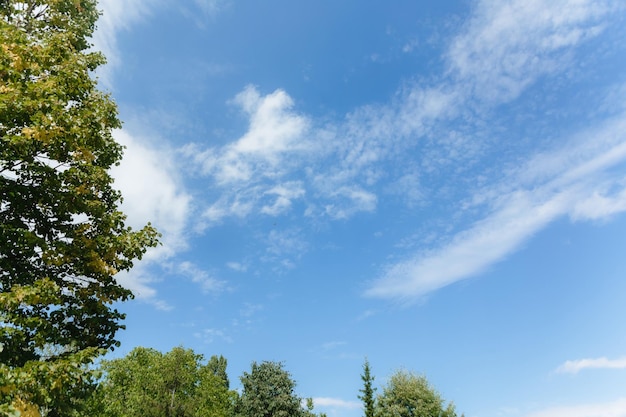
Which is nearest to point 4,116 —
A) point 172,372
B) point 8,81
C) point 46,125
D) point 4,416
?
point 46,125

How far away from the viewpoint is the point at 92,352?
864cm

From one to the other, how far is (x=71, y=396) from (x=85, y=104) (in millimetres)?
7391

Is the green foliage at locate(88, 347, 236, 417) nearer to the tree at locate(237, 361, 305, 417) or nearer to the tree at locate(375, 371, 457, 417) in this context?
the tree at locate(237, 361, 305, 417)

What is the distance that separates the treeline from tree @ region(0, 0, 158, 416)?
24616 millimetres

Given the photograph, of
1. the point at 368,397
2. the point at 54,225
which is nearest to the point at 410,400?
the point at 368,397

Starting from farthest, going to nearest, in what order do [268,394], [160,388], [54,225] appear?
1. [268,394]
2. [160,388]
3. [54,225]

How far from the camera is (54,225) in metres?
10.7

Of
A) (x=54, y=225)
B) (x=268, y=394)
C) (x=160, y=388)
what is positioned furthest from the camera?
(x=268, y=394)

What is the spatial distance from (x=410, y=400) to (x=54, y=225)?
4276cm

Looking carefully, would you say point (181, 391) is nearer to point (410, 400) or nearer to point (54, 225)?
point (410, 400)

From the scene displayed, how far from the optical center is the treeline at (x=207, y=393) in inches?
1332

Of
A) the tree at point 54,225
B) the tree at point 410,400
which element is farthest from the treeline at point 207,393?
the tree at point 54,225

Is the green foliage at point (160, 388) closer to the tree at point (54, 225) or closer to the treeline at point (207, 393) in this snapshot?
the treeline at point (207, 393)

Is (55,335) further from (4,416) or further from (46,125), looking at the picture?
(46,125)
